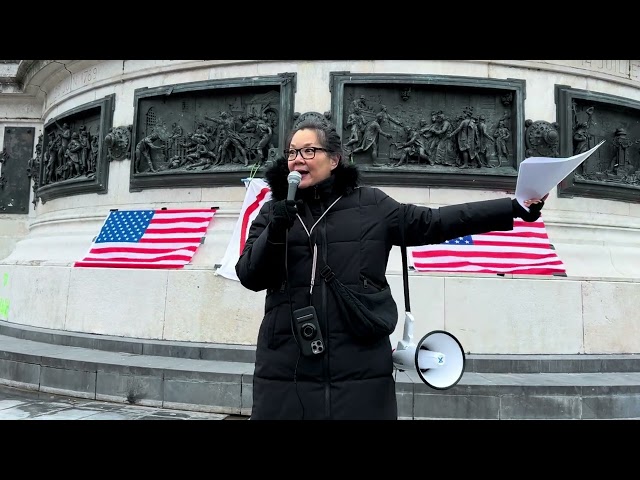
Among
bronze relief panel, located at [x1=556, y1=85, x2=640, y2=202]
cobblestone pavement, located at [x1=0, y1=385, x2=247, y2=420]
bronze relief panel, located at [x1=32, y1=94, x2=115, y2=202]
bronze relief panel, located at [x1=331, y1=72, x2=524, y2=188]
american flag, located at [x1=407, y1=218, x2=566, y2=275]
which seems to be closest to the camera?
cobblestone pavement, located at [x1=0, y1=385, x2=247, y2=420]

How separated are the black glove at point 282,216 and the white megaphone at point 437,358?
0.84m

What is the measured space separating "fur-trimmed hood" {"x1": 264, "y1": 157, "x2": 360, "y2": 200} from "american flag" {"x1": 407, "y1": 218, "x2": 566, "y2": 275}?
5.03 metres

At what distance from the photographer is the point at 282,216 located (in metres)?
2.22

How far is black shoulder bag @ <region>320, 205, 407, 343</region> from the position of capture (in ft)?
7.65

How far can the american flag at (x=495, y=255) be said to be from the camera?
742 centimetres

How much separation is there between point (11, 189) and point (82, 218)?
5496 mm

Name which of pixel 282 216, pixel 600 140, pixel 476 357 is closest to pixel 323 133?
pixel 282 216

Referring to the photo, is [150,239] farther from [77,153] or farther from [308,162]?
[308,162]

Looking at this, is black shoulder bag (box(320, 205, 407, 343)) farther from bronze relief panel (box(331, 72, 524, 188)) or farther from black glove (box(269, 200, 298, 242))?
bronze relief panel (box(331, 72, 524, 188))

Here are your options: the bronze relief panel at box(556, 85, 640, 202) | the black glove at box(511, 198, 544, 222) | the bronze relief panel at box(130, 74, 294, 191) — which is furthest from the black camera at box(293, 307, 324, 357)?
the bronze relief panel at box(556, 85, 640, 202)

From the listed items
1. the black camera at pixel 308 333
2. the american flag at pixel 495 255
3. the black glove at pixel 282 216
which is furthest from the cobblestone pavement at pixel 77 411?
the black glove at pixel 282 216

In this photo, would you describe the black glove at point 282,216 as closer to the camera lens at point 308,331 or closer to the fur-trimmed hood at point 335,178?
the fur-trimmed hood at point 335,178

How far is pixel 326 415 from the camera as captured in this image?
229cm

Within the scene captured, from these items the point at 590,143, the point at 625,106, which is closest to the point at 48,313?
the point at 590,143
